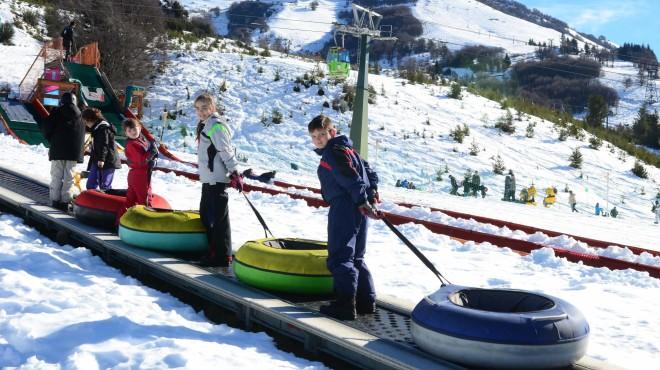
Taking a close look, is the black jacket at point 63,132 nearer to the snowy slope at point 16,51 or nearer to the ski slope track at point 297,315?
the ski slope track at point 297,315

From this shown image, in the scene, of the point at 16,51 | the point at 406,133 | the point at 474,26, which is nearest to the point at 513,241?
the point at 406,133

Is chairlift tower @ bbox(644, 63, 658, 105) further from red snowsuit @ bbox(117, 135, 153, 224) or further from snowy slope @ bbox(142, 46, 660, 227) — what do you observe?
red snowsuit @ bbox(117, 135, 153, 224)

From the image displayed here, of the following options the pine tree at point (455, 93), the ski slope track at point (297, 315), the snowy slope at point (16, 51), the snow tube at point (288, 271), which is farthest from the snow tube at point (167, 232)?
the pine tree at point (455, 93)

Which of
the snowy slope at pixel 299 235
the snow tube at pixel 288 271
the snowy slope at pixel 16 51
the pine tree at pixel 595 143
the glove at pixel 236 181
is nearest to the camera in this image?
the snowy slope at pixel 299 235

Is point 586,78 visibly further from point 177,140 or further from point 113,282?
point 113,282

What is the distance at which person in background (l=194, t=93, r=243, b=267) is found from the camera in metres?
6.00

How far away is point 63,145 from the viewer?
8.61m

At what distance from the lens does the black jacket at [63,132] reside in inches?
338

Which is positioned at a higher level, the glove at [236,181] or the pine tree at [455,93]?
the pine tree at [455,93]

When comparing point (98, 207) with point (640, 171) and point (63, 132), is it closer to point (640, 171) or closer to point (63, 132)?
point (63, 132)

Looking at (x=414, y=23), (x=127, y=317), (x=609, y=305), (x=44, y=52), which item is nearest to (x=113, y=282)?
(x=127, y=317)

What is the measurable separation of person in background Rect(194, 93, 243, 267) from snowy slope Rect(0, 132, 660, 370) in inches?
31.1

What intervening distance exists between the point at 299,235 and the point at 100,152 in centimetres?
298

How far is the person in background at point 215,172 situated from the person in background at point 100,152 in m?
3.45
